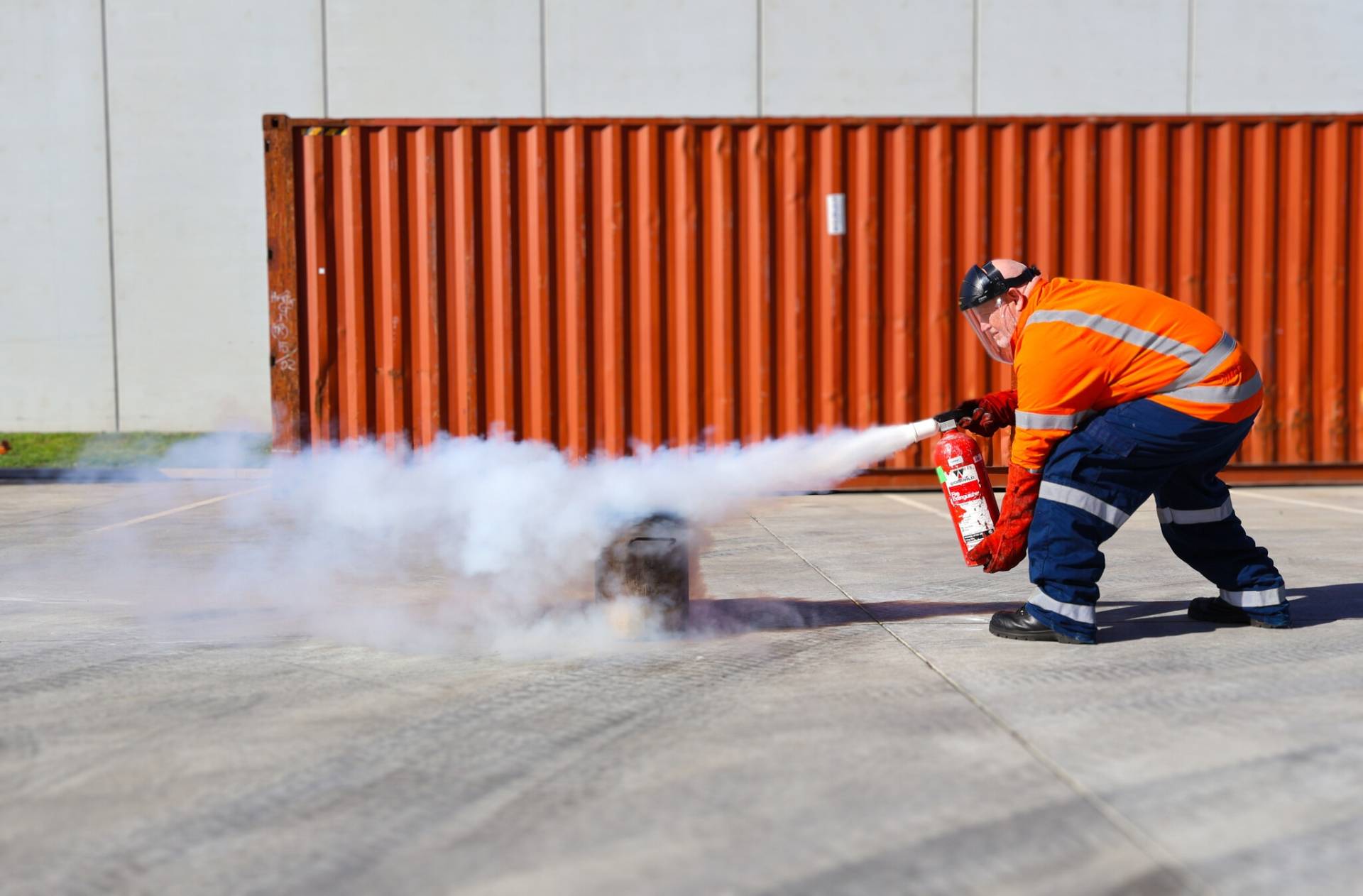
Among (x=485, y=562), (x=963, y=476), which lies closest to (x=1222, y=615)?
(x=963, y=476)

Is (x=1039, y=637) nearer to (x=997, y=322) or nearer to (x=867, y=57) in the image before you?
(x=997, y=322)

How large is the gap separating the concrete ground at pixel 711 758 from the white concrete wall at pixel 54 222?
919 cm

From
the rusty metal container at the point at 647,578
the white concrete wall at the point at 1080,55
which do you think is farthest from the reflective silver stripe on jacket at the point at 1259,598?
the white concrete wall at the point at 1080,55

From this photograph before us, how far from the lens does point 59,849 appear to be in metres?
2.45

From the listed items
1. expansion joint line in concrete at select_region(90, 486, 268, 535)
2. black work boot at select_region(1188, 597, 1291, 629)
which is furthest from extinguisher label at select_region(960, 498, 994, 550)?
expansion joint line in concrete at select_region(90, 486, 268, 535)

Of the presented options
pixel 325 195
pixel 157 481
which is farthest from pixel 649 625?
pixel 157 481

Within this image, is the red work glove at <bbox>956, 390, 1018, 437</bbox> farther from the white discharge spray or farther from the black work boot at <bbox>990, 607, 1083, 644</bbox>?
the black work boot at <bbox>990, 607, 1083, 644</bbox>

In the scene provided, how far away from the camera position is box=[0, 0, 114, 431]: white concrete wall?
13094 mm

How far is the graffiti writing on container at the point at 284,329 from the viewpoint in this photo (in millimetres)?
9562

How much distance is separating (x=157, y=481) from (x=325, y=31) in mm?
5413

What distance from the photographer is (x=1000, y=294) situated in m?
4.31

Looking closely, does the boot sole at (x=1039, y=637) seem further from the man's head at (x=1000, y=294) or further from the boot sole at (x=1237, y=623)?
the man's head at (x=1000, y=294)

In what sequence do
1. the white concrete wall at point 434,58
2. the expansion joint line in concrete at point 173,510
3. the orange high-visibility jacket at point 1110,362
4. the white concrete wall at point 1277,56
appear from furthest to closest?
the white concrete wall at point 1277,56
the white concrete wall at point 434,58
the expansion joint line in concrete at point 173,510
the orange high-visibility jacket at point 1110,362

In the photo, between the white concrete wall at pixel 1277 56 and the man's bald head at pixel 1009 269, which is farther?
the white concrete wall at pixel 1277 56
